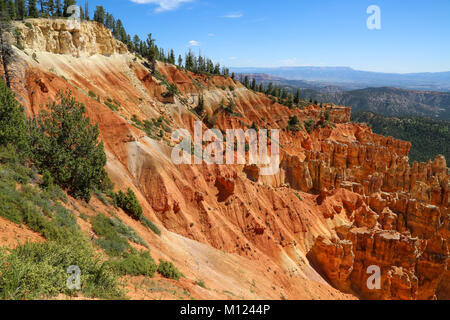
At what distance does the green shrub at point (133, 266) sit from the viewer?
Answer: 440 inches

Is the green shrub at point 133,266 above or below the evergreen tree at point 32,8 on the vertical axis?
below

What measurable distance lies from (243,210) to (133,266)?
16.5 meters

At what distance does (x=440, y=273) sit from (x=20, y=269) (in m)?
32.3

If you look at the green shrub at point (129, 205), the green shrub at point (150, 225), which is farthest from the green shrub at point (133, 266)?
the green shrub at point (129, 205)

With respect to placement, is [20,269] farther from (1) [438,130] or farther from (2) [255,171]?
(1) [438,130]

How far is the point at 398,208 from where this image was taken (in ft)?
117

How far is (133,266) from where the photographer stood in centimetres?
1172

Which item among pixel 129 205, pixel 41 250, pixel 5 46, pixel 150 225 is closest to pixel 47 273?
pixel 41 250

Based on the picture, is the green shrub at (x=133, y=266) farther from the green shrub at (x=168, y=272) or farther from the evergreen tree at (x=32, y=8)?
the evergreen tree at (x=32, y=8)

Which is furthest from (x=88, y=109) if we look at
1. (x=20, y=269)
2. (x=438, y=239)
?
(x=438, y=239)
